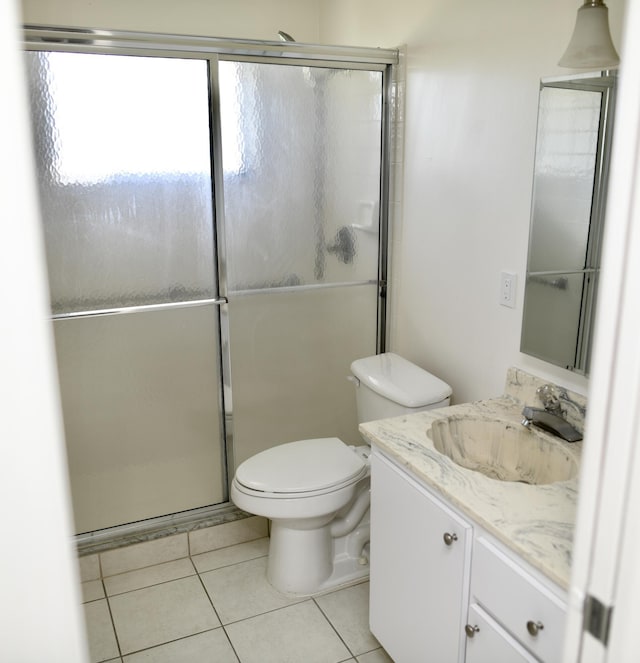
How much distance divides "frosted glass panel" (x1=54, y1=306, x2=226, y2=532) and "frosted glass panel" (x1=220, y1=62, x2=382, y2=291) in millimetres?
331

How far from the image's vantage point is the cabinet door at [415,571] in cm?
160

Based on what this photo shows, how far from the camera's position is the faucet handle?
191 cm

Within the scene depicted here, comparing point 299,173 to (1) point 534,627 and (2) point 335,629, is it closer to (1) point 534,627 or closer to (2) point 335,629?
(2) point 335,629

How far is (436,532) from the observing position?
5.39ft

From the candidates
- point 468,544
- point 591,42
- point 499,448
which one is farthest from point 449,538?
point 591,42

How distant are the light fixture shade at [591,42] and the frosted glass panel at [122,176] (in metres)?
1.24

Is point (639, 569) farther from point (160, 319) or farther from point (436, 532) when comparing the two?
point (160, 319)

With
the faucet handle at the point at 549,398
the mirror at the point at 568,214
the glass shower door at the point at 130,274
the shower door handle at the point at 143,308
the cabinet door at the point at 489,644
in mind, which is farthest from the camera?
the shower door handle at the point at 143,308

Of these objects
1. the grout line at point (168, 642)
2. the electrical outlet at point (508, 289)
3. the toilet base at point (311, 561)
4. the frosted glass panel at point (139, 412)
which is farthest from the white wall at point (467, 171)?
the grout line at point (168, 642)

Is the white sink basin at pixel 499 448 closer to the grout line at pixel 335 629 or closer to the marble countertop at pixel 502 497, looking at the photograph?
the marble countertop at pixel 502 497

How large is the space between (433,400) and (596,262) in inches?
27.7

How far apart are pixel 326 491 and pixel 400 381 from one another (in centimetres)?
45

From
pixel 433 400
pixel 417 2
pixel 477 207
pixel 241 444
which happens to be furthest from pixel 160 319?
pixel 417 2

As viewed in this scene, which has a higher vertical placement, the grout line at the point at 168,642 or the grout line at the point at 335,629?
the grout line at the point at 335,629
